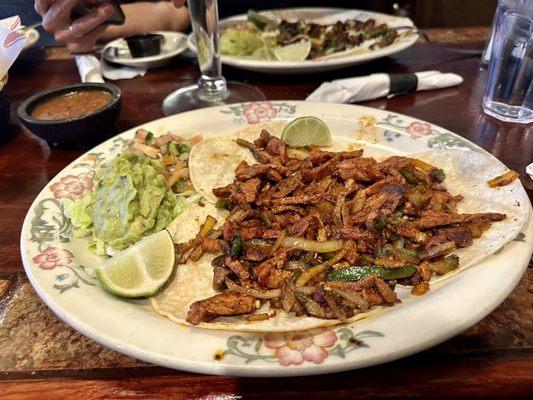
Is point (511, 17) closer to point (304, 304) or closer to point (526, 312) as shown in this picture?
point (526, 312)

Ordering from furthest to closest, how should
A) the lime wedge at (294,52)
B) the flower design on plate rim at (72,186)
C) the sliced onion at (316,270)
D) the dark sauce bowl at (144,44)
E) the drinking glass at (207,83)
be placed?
the dark sauce bowl at (144,44)
the lime wedge at (294,52)
the drinking glass at (207,83)
the flower design on plate rim at (72,186)
the sliced onion at (316,270)

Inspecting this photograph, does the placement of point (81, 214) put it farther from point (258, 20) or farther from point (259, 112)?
point (258, 20)

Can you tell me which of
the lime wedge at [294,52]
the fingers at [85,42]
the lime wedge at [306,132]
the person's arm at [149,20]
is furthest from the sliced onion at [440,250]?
the person's arm at [149,20]

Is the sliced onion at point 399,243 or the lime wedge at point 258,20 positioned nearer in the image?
the sliced onion at point 399,243

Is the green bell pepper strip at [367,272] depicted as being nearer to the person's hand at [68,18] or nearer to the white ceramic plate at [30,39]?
the person's hand at [68,18]

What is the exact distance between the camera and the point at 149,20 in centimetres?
488

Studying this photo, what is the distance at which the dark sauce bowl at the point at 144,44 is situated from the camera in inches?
156

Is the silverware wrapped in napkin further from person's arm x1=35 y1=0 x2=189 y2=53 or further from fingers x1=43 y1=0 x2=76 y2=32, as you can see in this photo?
fingers x1=43 y1=0 x2=76 y2=32

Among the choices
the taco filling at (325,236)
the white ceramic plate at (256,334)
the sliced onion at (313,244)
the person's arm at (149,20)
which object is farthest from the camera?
the person's arm at (149,20)

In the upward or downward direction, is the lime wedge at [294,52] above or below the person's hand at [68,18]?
below

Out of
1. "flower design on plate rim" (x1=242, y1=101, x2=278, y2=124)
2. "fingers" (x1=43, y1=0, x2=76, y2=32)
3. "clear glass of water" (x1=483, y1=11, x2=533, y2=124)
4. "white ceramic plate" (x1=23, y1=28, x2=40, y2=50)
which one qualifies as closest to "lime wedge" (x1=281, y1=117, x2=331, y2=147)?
"flower design on plate rim" (x1=242, y1=101, x2=278, y2=124)

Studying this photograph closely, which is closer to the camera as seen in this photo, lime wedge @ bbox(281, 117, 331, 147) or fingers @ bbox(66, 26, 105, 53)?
lime wedge @ bbox(281, 117, 331, 147)

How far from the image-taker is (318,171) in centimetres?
241

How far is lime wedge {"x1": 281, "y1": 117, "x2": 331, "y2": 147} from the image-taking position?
2.65 m
